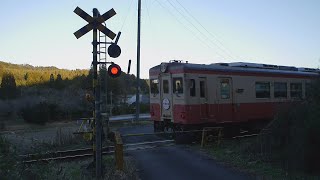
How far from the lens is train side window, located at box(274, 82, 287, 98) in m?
20.5

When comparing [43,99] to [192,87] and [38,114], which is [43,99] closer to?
[38,114]

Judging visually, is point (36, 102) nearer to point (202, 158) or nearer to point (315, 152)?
point (202, 158)

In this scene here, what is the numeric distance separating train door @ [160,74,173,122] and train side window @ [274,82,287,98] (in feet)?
19.4

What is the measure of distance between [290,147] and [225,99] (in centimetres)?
776

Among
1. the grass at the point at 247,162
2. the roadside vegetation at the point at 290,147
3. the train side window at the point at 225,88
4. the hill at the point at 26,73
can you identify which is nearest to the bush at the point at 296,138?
the roadside vegetation at the point at 290,147

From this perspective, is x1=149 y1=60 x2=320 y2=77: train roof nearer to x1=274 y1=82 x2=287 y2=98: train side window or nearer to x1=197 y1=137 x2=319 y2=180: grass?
x1=274 y1=82 x2=287 y2=98: train side window

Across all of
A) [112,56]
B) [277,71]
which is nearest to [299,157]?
[112,56]

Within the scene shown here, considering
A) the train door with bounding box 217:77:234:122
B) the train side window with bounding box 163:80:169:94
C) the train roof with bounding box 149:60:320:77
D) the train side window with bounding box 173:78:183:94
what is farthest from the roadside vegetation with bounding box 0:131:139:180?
the train door with bounding box 217:77:234:122

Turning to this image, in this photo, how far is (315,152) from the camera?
9.69 metres

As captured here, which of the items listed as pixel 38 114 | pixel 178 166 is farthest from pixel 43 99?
pixel 178 166

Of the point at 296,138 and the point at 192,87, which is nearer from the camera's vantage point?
the point at 296,138

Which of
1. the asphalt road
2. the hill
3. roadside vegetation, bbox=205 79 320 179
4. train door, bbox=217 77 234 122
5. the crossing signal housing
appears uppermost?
the hill

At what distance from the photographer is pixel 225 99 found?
708 inches

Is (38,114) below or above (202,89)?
below
